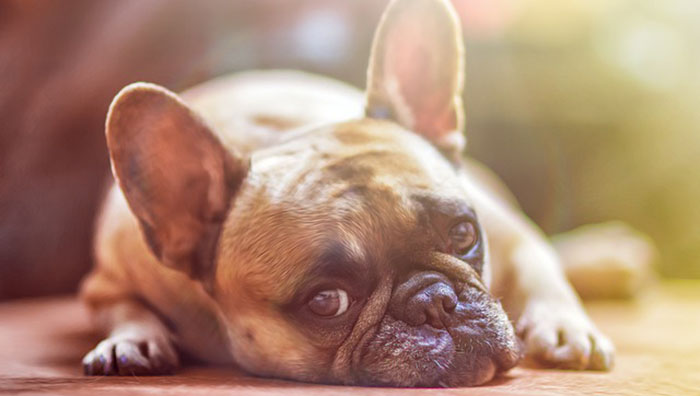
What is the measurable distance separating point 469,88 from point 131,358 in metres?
0.91

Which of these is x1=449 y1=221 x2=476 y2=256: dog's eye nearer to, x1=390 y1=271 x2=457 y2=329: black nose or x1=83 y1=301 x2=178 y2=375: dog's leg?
x1=390 y1=271 x2=457 y2=329: black nose

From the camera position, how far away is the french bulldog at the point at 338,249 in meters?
0.96

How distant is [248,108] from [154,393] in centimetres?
79

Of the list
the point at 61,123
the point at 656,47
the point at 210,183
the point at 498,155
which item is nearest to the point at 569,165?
the point at 498,155

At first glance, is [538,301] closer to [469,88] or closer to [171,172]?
[469,88]

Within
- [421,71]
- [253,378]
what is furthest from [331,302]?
[421,71]

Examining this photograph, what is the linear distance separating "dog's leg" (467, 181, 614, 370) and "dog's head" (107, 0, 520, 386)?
0.15 m

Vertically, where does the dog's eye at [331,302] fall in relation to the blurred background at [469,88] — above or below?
below

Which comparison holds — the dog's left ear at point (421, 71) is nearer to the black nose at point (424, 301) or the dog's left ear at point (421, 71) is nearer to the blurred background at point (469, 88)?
the blurred background at point (469, 88)

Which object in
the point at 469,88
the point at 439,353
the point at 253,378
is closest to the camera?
the point at 439,353

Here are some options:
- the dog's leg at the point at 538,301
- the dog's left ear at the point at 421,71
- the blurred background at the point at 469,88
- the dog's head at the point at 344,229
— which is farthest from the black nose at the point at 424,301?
the blurred background at the point at 469,88

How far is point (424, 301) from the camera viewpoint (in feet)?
3.07

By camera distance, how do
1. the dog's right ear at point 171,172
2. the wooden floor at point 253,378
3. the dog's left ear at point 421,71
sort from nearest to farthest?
the wooden floor at point 253,378, the dog's right ear at point 171,172, the dog's left ear at point 421,71

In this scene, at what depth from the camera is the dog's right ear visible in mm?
1032
